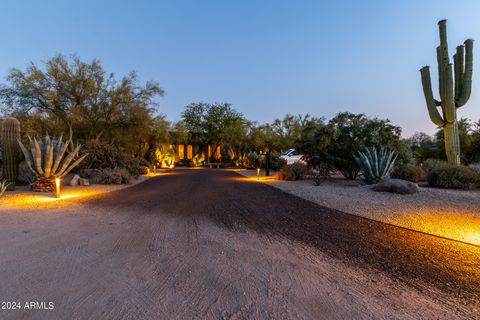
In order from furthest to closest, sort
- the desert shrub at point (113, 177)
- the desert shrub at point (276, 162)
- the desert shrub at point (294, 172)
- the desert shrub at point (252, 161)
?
the desert shrub at point (252, 161) < the desert shrub at point (276, 162) < the desert shrub at point (294, 172) < the desert shrub at point (113, 177)

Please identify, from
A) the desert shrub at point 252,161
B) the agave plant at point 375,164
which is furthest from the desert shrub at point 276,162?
Answer: the agave plant at point 375,164

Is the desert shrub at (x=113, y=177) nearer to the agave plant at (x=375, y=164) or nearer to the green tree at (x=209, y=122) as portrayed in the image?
the agave plant at (x=375, y=164)

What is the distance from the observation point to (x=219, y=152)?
131 ft

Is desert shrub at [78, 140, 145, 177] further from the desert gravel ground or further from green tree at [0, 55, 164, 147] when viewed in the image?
the desert gravel ground

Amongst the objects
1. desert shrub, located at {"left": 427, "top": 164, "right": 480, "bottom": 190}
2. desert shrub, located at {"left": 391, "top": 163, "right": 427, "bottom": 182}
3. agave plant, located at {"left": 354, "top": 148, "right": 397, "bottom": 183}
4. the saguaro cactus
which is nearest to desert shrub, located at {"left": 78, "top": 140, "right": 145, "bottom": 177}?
agave plant, located at {"left": 354, "top": 148, "right": 397, "bottom": 183}

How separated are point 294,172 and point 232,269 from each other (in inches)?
453

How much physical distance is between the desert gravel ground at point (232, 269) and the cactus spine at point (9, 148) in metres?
→ 7.06

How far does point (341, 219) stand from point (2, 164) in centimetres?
1340

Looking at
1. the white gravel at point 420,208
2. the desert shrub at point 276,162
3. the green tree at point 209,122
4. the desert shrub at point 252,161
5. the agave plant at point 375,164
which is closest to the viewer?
the white gravel at point 420,208

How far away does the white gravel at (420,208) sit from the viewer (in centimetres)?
471

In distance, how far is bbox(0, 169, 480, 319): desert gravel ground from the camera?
2.25 m

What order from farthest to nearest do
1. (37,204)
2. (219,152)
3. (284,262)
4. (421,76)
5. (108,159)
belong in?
1. (219,152)
2. (108,159)
3. (421,76)
4. (37,204)
5. (284,262)

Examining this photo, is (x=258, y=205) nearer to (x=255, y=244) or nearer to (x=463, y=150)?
(x=255, y=244)

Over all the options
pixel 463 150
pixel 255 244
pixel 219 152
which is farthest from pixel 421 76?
pixel 219 152
